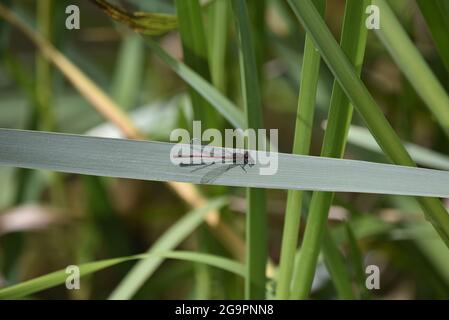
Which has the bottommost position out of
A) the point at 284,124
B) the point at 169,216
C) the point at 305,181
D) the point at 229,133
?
the point at 305,181

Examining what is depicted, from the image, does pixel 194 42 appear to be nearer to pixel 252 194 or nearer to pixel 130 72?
pixel 252 194

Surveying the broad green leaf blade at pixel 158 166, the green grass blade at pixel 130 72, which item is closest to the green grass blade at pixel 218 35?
the broad green leaf blade at pixel 158 166

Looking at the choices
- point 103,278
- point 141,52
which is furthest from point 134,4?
point 103,278

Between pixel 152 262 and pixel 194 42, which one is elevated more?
pixel 194 42

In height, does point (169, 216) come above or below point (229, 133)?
above

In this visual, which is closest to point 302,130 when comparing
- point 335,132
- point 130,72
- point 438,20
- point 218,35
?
point 335,132
